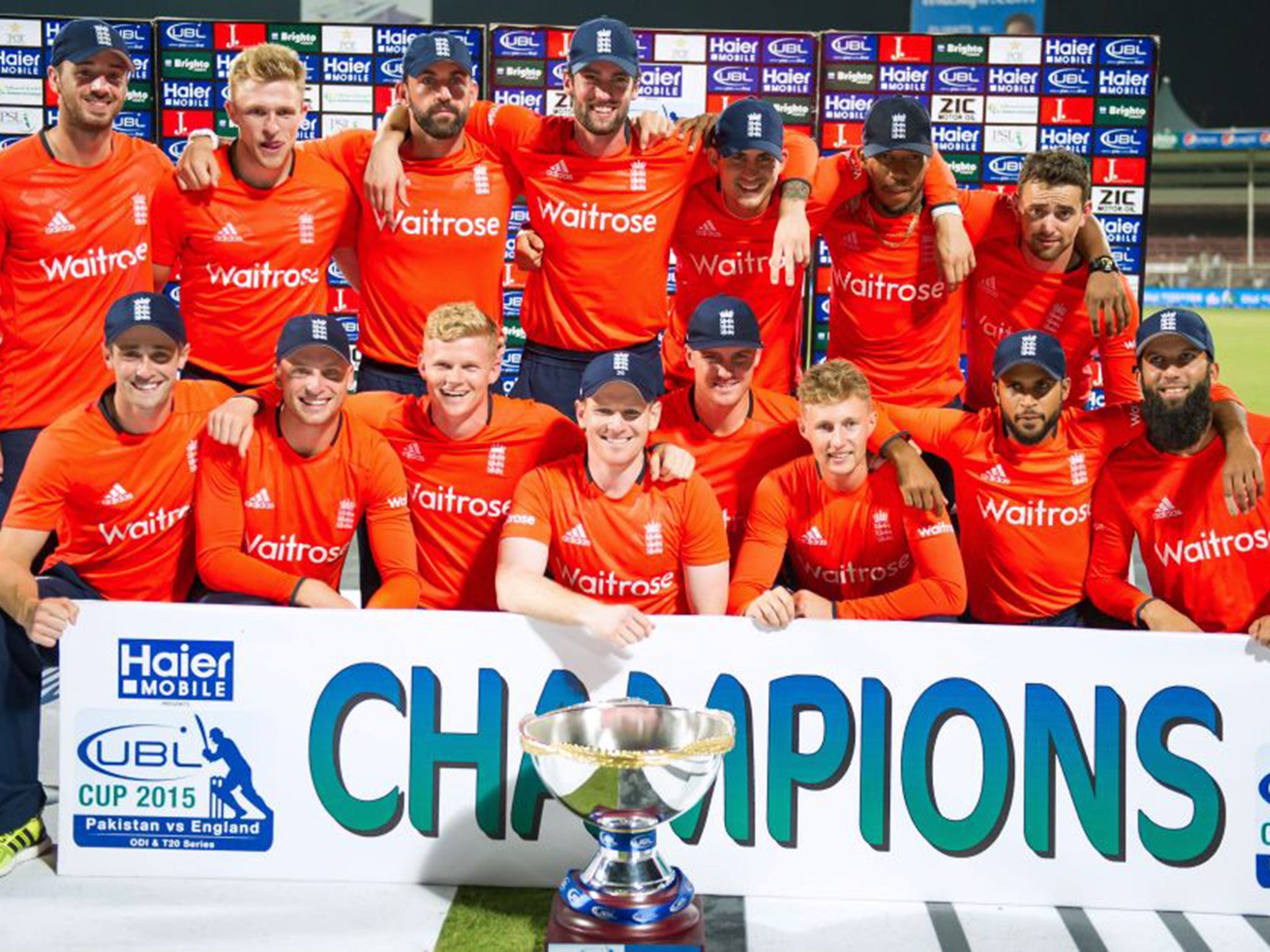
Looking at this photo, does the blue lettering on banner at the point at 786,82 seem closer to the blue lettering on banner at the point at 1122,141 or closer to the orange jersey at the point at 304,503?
the blue lettering on banner at the point at 1122,141

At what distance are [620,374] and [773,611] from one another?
3.17ft

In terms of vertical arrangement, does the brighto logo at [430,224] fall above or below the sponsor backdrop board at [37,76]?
below

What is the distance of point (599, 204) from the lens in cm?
534

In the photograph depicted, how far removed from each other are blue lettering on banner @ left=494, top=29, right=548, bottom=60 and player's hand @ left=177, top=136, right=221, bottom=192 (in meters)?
4.53

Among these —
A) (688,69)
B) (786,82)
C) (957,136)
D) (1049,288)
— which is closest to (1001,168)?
(957,136)

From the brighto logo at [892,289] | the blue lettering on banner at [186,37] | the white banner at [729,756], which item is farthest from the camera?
the blue lettering on banner at [186,37]

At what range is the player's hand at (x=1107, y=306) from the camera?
521 centimetres

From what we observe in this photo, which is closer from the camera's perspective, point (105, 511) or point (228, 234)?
point (105, 511)

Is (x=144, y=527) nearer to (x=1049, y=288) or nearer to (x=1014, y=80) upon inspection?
(x=1049, y=288)

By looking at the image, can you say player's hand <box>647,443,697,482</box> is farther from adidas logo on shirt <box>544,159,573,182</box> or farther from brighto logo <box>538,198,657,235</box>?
adidas logo on shirt <box>544,159,573,182</box>

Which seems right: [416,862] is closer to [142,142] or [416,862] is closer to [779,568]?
[779,568]

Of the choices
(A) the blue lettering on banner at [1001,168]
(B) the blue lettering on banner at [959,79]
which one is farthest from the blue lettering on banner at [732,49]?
(A) the blue lettering on banner at [1001,168]

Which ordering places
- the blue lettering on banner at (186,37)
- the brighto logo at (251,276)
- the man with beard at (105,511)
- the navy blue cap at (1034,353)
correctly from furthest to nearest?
the blue lettering on banner at (186,37), the brighto logo at (251,276), the navy blue cap at (1034,353), the man with beard at (105,511)

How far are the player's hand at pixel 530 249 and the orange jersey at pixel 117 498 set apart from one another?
147 centimetres
